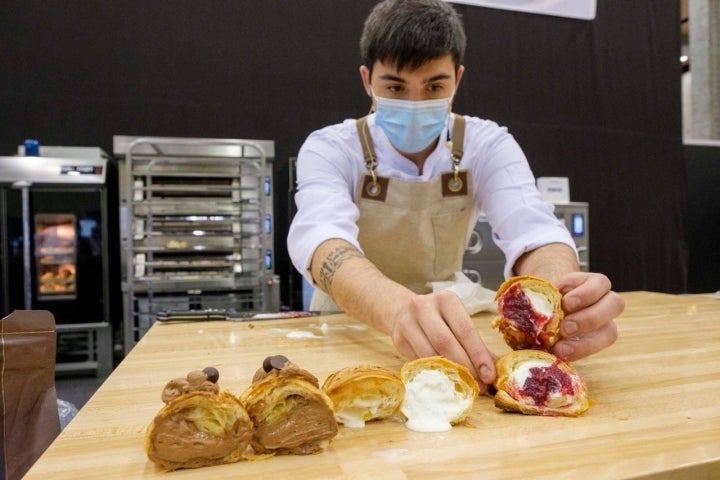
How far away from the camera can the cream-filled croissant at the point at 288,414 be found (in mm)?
634

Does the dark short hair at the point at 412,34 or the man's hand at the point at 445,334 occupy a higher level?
the dark short hair at the point at 412,34

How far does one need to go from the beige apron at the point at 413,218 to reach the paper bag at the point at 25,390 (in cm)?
124

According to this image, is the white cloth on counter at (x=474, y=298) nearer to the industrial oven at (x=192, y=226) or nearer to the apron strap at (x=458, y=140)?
the apron strap at (x=458, y=140)

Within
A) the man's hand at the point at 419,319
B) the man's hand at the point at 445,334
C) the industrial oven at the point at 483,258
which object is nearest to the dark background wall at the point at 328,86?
the industrial oven at the point at 483,258

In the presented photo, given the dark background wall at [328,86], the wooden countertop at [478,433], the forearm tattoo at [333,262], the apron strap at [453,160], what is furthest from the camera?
the dark background wall at [328,86]

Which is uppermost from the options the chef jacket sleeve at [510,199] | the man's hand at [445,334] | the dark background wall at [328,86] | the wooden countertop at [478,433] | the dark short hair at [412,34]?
the dark background wall at [328,86]

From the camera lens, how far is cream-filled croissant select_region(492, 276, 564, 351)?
92 centimetres

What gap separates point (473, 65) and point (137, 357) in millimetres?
4720

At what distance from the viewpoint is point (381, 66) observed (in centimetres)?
166

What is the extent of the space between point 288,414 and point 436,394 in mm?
229

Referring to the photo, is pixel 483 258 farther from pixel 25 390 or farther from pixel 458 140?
pixel 25 390

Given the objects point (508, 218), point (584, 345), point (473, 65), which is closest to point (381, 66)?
point (508, 218)

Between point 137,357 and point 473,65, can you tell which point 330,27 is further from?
point 137,357

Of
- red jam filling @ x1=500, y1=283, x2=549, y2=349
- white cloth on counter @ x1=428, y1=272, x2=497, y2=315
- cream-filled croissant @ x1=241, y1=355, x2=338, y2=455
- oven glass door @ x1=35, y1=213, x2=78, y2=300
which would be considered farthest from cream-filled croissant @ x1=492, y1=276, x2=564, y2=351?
oven glass door @ x1=35, y1=213, x2=78, y2=300
